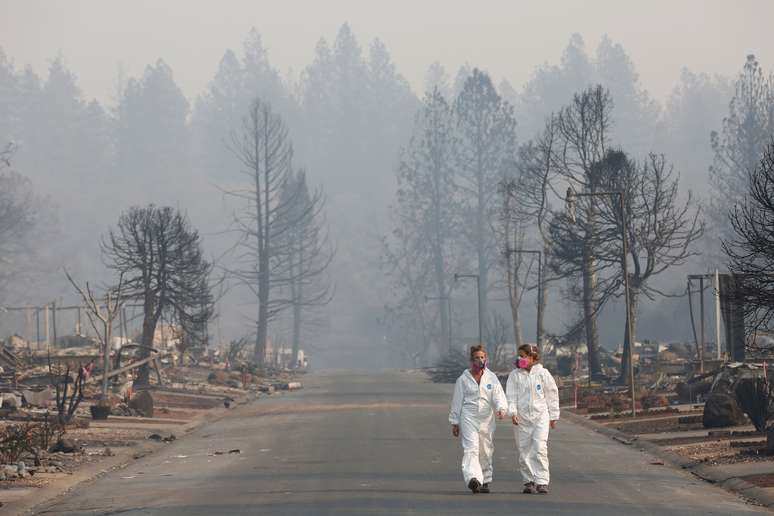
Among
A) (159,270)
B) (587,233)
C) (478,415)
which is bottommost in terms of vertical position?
(478,415)

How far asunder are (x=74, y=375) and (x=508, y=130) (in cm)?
5705

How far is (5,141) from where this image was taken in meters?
182

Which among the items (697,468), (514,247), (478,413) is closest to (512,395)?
(478,413)

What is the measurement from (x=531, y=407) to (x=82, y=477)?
8269 mm

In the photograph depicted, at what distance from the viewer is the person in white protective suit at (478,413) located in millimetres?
18284

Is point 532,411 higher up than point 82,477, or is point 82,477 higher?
point 532,411

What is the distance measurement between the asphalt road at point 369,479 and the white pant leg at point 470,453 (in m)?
0.27

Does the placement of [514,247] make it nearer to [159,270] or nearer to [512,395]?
[159,270]

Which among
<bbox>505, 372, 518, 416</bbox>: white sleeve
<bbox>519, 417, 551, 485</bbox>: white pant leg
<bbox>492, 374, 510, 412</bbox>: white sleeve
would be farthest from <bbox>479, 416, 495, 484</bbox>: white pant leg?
<bbox>519, 417, 551, 485</bbox>: white pant leg

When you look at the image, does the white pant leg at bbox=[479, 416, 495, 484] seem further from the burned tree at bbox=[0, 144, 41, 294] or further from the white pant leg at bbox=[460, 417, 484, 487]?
the burned tree at bbox=[0, 144, 41, 294]

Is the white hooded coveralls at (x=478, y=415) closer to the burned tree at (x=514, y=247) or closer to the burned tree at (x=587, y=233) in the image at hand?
the burned tree at (x=587, y=233)

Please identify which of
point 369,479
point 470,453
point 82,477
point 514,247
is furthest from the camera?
point 514,247

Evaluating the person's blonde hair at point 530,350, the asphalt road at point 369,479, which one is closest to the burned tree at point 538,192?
the asphalt road at point 369,479

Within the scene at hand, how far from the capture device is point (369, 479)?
792 inches
